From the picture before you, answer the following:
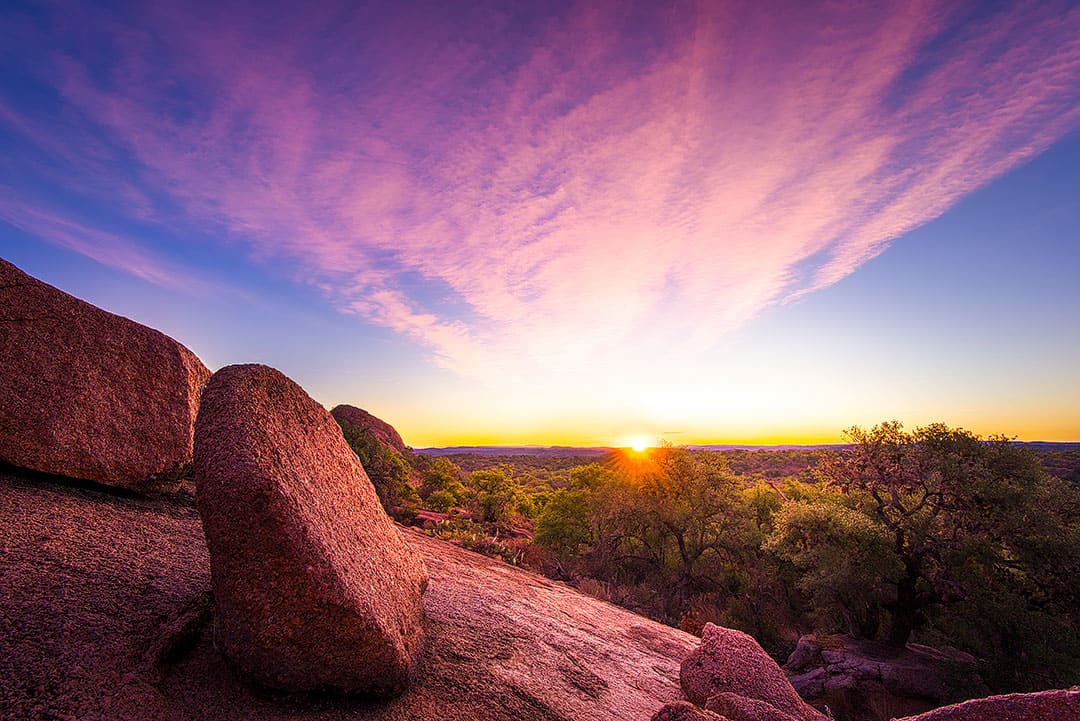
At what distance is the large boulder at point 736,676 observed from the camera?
8000 millimetres

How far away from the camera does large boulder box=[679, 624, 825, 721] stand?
26.2ft

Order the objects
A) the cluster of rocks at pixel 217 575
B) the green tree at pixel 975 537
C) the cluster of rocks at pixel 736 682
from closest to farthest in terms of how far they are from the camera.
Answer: the cluster of rocks at pixel 217 575, the cluster of rocks at pixel 736 682, the green tree at pixel 975 537

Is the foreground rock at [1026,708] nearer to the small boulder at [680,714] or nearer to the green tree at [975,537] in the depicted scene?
the small boulder at [680,714]

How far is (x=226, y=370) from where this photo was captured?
440 centimetres

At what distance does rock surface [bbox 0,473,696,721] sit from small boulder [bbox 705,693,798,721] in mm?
959

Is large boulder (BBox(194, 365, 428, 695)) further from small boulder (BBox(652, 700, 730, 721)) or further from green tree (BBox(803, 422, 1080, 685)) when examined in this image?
green tree (BBox(803, 422, 1080, 685))

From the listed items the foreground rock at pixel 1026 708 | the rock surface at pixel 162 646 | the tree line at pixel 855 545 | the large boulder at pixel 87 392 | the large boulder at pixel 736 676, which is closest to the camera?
the rock surface at pixel 162 646

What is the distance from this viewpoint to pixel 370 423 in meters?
45.4

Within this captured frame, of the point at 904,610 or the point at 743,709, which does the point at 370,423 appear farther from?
the point at 743,709

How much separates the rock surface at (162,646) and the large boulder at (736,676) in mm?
650

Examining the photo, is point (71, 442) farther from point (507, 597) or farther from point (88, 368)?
point (507, 597)

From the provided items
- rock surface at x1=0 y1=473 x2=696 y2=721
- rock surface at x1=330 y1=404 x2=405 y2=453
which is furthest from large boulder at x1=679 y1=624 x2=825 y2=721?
rock surface at x1=330 y1=404 x2=405 y2=453

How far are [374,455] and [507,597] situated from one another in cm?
2035

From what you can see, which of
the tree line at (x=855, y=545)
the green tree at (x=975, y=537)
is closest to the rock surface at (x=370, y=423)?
the tree line at (x=855, y=545)
